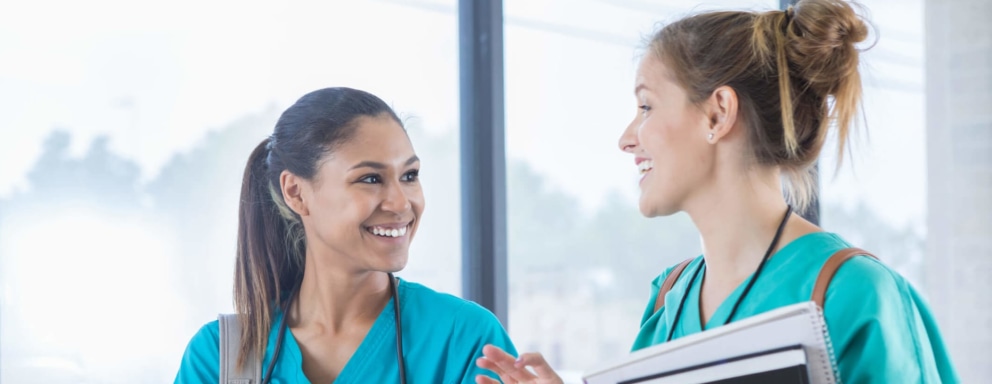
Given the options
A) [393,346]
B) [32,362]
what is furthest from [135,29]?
[393,346]

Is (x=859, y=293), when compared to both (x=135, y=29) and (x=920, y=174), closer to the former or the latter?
(x=135, y=29)

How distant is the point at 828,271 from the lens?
1175 mm

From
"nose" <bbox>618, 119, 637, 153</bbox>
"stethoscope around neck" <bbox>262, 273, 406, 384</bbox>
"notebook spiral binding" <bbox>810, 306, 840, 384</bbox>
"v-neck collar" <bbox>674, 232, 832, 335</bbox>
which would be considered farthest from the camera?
"stethoscope around neck" <bbox>262, 273, 406, 384</bbox>

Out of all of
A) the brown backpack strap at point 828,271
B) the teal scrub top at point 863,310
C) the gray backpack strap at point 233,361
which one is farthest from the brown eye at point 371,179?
the brown backpack strap at point 828,271

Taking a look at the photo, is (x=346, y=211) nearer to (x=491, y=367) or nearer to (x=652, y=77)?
(x=491, y=367)

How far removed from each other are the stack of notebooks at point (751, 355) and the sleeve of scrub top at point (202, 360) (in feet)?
3.02

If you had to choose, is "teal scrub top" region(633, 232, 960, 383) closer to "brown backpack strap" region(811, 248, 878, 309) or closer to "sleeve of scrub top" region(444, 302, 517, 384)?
"brown backpack strap" region(811, 248, 878, 309)

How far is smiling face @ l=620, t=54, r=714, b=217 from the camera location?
1316 mm

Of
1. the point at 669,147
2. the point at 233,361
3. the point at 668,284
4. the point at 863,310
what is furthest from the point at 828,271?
the point at 233,361

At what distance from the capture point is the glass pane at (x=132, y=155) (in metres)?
1.73

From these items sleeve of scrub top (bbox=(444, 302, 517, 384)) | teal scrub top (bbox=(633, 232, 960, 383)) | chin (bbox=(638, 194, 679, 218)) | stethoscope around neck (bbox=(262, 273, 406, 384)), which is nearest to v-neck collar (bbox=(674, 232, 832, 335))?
teal scrub top (bbox=(633, 232, 960, 383))

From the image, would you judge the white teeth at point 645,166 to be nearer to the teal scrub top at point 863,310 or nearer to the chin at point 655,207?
the chin at point 655,207

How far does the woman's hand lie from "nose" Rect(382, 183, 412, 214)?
435 mm

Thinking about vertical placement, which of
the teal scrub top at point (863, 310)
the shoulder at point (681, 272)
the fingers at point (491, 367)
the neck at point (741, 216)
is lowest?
the fingers at point (491, 367)
